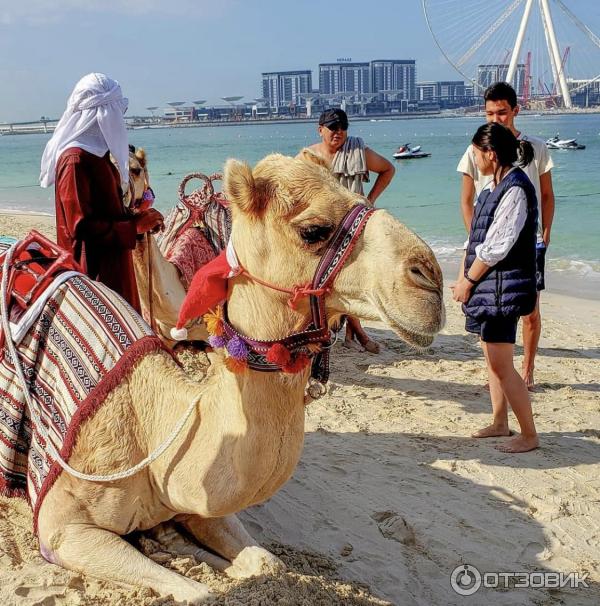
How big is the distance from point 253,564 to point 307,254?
4.18ft

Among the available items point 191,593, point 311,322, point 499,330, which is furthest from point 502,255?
point 191,593

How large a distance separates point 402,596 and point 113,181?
8.31ft

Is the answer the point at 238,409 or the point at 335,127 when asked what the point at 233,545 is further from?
the point at 335,127

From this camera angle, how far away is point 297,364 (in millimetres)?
2422

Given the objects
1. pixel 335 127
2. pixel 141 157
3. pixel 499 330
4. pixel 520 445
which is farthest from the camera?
pixel 335 127

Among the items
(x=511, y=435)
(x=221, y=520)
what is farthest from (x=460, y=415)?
(x=221, y=520)

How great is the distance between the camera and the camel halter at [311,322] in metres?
2.32

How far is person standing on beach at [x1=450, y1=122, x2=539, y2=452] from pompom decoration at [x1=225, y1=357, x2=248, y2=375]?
2268 millimetres

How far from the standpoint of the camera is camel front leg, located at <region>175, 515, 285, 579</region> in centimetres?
290

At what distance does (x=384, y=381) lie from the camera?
6234 millimetres

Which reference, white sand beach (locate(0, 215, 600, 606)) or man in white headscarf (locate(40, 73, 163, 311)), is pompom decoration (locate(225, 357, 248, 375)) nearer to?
white sand beach (locate(0, 215, 600, 606))

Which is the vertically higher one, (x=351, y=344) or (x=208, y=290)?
(x=208, y=290)

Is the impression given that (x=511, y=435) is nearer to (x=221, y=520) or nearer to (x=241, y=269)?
(x=221, y=520)

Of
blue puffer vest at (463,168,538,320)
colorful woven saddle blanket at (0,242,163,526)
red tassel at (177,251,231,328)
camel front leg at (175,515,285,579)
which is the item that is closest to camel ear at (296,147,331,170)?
red tassel at (177,251,231,328)
